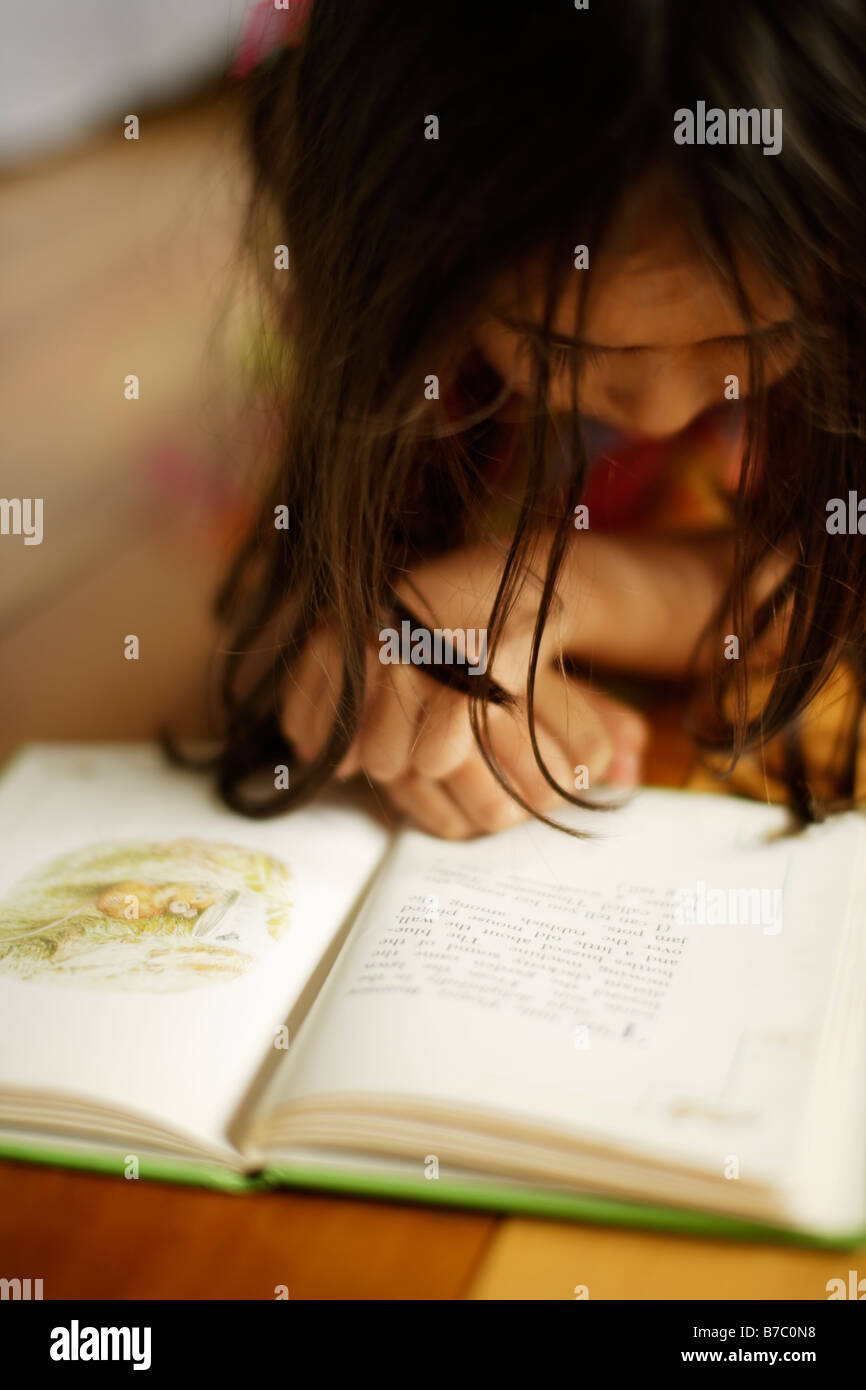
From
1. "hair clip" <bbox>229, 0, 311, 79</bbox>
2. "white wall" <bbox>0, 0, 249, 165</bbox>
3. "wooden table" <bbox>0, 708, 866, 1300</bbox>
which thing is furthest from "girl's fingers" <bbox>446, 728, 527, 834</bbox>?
"white wall" <bbox>0, 0, 249, 165</bbox>

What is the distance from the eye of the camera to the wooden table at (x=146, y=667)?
46cm

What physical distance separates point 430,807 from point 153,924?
16cm

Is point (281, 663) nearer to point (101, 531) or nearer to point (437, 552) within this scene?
point (437, 552)

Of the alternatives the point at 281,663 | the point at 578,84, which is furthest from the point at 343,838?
the point at 578,84

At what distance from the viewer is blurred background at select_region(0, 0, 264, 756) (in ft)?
2.93

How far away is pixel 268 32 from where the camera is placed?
0.69m

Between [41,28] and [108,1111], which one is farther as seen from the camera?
[41,28]

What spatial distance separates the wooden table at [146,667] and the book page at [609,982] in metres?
0.05

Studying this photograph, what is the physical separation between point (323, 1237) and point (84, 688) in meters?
0.50

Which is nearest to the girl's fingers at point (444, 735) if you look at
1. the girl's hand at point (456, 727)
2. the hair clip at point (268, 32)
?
the girl's hand at point (456, 727)
